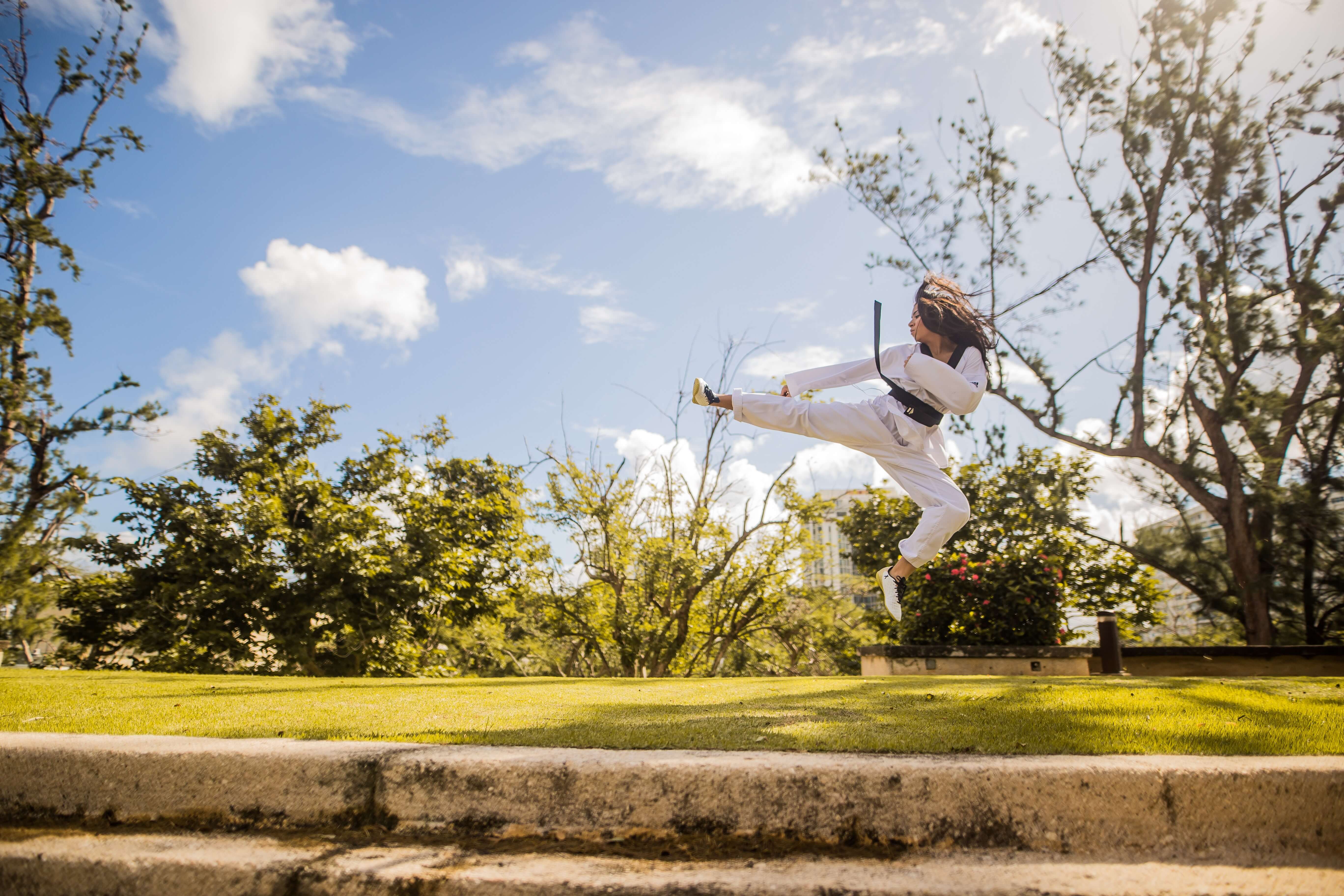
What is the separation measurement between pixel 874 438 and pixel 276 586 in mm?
10124

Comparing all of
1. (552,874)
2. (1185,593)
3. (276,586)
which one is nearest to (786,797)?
(552,874)

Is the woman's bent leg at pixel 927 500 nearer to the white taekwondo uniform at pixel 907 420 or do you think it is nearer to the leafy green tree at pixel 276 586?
the white taekwondo uniform at pixel 907 420

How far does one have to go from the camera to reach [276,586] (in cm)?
1098

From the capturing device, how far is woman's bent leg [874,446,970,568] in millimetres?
4246

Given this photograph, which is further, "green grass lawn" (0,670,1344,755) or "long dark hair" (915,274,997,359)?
"long dark hair" (915,274,997,359)

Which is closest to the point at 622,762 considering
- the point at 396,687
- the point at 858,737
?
the point at 858,737

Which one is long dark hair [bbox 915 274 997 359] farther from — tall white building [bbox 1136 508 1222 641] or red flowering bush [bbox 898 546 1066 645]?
tall white building [bbox 1136 508 1222 641]

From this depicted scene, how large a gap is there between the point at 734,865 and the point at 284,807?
1.41 metres

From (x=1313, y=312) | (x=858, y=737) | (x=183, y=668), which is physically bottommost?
(x=183, y=668)

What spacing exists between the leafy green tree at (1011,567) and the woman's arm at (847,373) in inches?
220

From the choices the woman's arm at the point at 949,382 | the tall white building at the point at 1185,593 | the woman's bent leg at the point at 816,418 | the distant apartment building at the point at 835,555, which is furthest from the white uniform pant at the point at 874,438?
the tall white building at the point at 1185,593

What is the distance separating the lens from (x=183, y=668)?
1086cm

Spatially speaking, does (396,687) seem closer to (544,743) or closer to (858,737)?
(544,743)

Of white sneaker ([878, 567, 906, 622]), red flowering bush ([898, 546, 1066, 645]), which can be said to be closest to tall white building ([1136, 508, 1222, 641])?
red flowering bush ([898, 546, 1066, 645])
